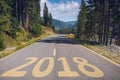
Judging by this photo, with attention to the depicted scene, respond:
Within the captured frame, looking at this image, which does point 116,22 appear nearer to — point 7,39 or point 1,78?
point 7,39

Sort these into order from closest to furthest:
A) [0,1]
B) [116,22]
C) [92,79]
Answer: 1. [92,79]
2. [0,1]
3. [116,22]

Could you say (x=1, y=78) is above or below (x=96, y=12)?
below

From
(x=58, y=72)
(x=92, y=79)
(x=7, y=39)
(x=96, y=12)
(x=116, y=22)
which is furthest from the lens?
(x=116, y=22)

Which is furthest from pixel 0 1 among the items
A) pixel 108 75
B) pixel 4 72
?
pixel 108 75

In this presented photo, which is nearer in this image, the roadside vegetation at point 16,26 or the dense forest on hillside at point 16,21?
the roadside vegetation at point 16,26

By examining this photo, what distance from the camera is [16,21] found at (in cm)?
3956

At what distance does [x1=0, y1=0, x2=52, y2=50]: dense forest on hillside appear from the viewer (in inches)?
1215

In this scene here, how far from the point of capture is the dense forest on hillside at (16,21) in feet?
101

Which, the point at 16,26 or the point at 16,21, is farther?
the point at 16,21

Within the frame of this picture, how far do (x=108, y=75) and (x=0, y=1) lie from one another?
2286 centimetres

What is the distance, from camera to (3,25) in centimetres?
3083

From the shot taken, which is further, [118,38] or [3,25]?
[118,38]

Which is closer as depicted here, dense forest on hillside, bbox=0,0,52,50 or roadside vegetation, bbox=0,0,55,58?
roadside vegetation, bbox=0,0,55,58

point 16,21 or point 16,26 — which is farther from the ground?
point 16,21
